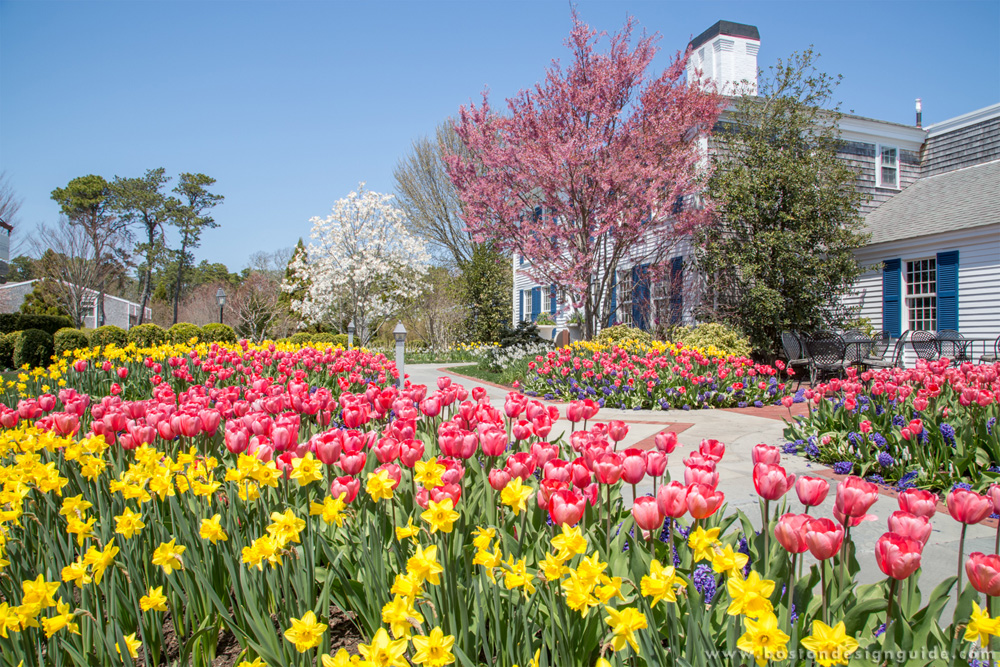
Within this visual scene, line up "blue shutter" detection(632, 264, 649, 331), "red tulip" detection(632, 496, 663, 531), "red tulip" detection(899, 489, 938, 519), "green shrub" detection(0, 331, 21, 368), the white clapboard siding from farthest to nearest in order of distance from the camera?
"green shrub" detection(0, 331, 21, 368)
"blue shutter" detection(632, 264, 649, 331)
the white clapboard siding
"red tulip" detection(632, 496, 663, 531)
"red tulip" detection(899, 489, 938, 519)

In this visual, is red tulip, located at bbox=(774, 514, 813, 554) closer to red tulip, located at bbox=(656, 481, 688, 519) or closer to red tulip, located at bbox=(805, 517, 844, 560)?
red tulip, located at bbox=(805, 517, 844, 560)

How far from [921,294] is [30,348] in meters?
20.7

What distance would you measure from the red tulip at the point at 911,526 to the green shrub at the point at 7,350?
19772mm

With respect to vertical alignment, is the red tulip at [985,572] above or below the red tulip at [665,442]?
below

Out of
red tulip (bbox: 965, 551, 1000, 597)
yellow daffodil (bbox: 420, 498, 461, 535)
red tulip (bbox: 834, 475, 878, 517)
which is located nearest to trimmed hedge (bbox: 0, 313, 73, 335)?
yellow daffodil (bbox: 420, 498, 461, 535)

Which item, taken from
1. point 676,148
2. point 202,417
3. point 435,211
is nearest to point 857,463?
point 202,417

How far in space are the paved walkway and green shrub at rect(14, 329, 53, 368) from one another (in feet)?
43.6

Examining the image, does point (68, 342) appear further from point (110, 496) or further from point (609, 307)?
point (110, 496)

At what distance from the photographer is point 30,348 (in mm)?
14820

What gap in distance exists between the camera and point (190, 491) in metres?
2.00

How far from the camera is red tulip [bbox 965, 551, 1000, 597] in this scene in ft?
3.59

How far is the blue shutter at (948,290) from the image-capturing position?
11672 millimetres

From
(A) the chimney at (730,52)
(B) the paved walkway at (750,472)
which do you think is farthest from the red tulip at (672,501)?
(A) the chimney at (730,52)

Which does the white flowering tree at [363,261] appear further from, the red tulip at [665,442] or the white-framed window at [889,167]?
the red tulip at [665,442]
